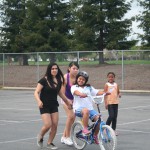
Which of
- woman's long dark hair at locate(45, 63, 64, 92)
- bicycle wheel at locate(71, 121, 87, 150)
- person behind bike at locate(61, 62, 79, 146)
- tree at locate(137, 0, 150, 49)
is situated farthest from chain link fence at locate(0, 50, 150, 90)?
woman's long dark hair at locate(45, 63, 64, 92)

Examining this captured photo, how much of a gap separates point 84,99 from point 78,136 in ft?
2.60

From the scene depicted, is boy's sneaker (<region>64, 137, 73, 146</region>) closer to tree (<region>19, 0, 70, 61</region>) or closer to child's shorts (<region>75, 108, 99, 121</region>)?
child's shorts (<region>75, 108, 99, 121</region>)

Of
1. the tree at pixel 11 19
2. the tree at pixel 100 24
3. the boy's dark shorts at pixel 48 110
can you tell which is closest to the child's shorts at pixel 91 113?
the boy's dark shorts at pixel 48 110

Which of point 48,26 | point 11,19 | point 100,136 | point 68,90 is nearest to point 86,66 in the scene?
point 48,26

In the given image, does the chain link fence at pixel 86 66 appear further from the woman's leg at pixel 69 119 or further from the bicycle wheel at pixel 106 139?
the bicycle wheel at pixel 106 139

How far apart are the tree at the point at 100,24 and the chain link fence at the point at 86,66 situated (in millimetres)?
4902

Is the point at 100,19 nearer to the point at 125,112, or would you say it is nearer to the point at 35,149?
the point at 125,112

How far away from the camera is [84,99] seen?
33.8 feet

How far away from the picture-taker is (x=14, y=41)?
54031 mm

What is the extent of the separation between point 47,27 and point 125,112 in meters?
30.9

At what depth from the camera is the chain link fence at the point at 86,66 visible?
34.8 m

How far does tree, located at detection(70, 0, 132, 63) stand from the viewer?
42.7m

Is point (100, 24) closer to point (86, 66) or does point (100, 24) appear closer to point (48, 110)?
point (86, 66)

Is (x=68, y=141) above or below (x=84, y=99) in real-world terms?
below
